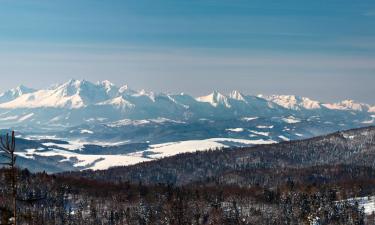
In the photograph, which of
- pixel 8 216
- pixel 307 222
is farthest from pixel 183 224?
pixel 8 216

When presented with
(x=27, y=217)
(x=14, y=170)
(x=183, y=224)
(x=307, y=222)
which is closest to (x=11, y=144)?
(x=14, y=170)

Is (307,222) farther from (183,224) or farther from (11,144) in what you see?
(183,224)

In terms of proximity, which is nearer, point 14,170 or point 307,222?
point 14,170

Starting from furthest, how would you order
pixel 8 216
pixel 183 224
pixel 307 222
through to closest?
pixel 183 224, pixel 307 222, pixel 8 216

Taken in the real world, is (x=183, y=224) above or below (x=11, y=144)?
below

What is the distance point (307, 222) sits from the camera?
65.0 metres

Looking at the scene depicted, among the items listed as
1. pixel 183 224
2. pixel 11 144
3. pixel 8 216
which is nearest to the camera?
pixel 11 144

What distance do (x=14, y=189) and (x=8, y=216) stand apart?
2865 mm

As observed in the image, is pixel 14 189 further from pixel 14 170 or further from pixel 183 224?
pixel 183 224

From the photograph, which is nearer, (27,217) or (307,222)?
(27,217)

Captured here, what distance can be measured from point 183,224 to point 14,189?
17619 cm

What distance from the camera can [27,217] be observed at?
2823 centimetres

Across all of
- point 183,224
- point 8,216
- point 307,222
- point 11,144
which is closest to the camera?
point 11,144

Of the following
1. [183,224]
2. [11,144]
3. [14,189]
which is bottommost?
[183,224]
